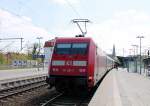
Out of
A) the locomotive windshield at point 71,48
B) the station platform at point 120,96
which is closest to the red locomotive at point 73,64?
the locomotive windshield at point 71,48

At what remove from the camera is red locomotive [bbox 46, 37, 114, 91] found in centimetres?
1775

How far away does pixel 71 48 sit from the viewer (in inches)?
743

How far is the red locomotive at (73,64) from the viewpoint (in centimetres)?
1775

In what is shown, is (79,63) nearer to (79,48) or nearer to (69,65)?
(69,65)

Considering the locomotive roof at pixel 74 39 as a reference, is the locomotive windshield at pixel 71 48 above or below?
below

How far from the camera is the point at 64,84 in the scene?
59.4 feet

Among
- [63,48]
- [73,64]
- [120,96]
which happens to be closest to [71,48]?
[63,48]

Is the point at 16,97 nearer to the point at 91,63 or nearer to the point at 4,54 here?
the point at 91,63

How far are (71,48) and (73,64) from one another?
102 centimetres

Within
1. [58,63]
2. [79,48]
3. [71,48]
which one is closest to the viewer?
[58,63]

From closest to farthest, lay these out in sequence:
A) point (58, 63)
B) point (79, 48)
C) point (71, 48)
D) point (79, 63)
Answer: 1. point (79, 63)
2. point (58, 63)
3. point (79, 48)
4. point (71, 48)

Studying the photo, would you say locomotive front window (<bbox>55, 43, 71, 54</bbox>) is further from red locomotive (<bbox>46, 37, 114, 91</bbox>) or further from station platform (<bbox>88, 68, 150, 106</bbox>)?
station platform (<bbox>88, 68, 150, 106</bbox>)

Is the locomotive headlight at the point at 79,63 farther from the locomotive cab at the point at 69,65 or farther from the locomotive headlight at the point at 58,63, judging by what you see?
the locomotive headlight at the point at 58,63

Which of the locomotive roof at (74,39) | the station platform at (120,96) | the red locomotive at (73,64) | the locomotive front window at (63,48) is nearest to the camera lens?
the station platform at (120,96)
